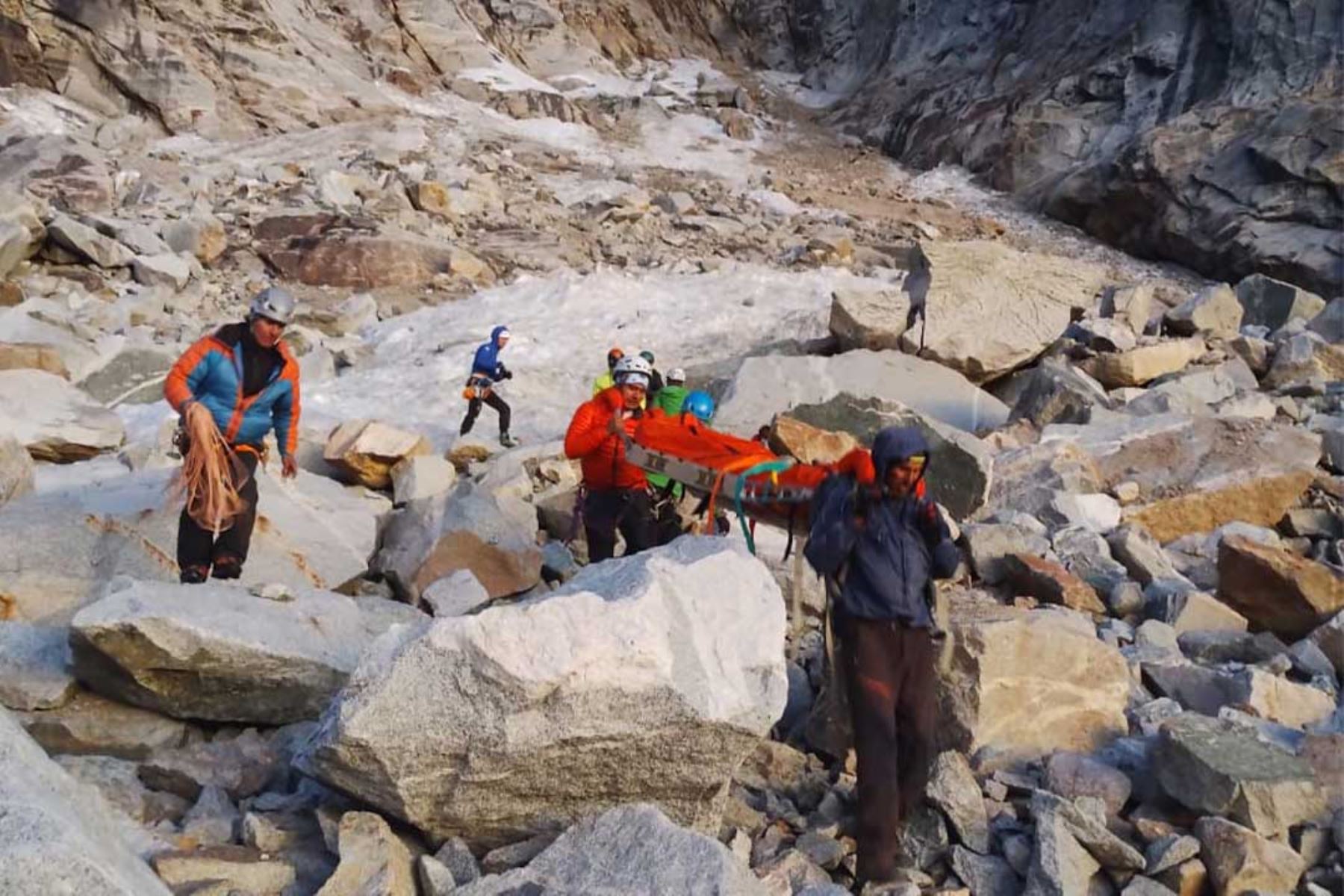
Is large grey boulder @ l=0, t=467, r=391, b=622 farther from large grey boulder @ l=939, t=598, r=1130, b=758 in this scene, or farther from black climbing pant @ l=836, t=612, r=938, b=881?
large grey boulder @ l=939, t=598, r=1130, b=758

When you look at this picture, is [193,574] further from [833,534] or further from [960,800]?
[960,800]

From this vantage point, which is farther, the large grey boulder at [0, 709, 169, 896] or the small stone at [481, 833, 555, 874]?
the small stone at [481, 833, 555, 874]

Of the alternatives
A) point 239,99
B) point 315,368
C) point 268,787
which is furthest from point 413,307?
point 239,99

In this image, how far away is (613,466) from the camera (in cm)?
590

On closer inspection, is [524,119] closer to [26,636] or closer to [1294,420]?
[1294,420]

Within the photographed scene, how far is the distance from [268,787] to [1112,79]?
1253 inches

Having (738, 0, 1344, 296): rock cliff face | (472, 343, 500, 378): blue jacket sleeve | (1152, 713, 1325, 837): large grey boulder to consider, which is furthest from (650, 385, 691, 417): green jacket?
(738, 0, 1344, 296): rock cliff face

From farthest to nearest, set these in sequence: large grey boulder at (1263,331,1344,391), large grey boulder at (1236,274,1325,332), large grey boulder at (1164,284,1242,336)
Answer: large grey boulder at (1236,274,1325,332) → large grey boulder at (1164,284,1242,336) → large grey boulder at (1263,331,1344,391)

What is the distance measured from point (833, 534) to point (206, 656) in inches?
94.2

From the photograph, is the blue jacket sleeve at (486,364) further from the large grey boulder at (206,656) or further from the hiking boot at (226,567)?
the large grey boulder at (206,656)

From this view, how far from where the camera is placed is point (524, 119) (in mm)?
32625

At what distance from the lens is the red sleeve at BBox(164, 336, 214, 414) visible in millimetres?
4875

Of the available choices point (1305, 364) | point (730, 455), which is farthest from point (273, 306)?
point (1305, 364)

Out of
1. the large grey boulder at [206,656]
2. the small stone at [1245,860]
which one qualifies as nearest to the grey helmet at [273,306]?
the large grey boulder at [206,656]
